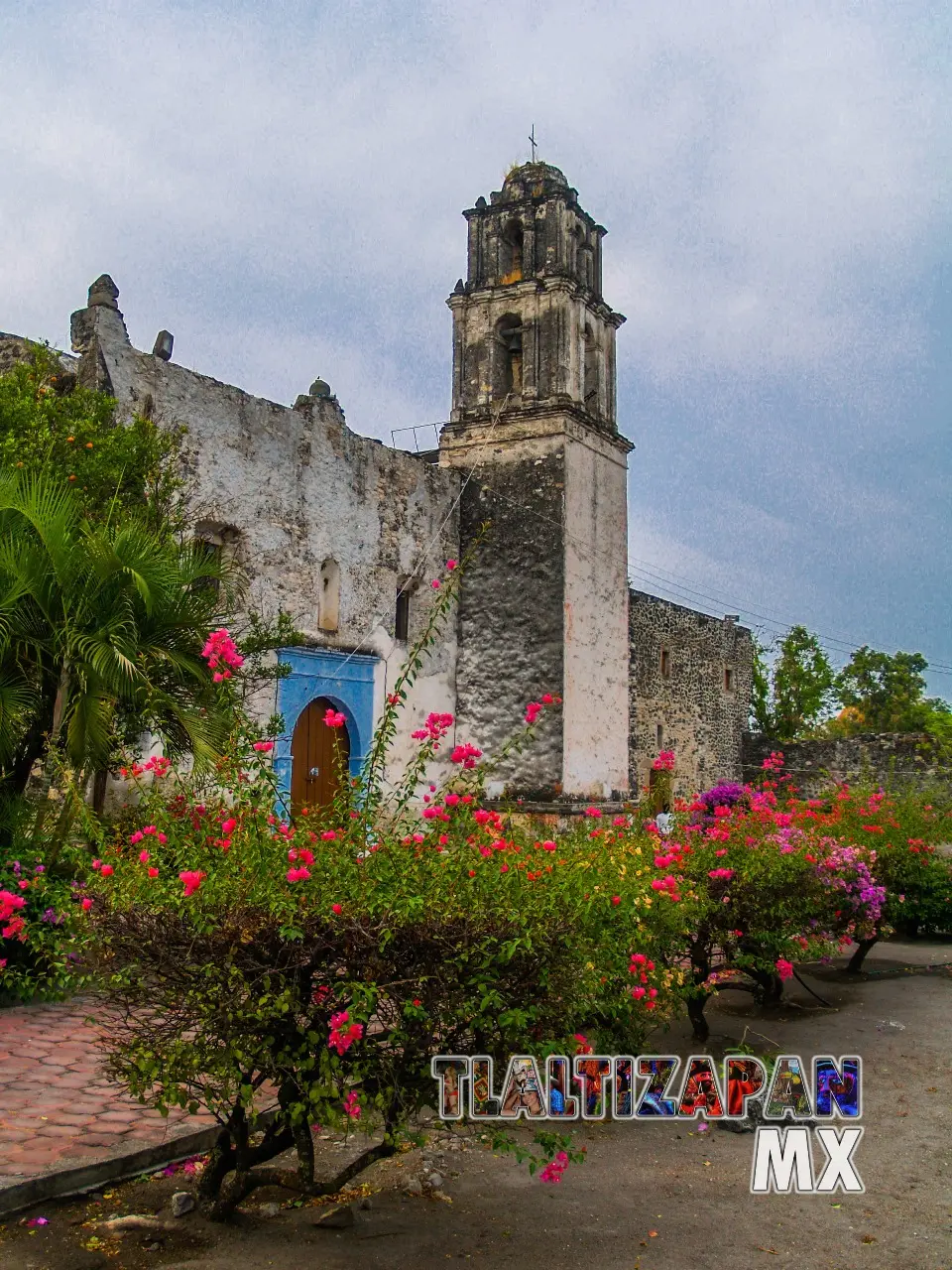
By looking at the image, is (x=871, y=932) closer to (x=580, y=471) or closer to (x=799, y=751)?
(x=580, y=471)

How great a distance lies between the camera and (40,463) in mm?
7387

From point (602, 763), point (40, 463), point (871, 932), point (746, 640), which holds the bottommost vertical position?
point (871, 932)

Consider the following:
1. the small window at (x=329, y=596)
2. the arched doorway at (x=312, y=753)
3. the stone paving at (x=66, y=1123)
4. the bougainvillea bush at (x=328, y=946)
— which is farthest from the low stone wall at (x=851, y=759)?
the bougainvillea bush at (x=328, y=946)

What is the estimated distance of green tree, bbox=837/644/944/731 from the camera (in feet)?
121

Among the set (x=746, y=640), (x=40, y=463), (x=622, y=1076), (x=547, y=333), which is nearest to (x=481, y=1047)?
(x=622, y=1076)

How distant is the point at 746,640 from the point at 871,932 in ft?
56.0

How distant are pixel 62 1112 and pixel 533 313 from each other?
13.5m

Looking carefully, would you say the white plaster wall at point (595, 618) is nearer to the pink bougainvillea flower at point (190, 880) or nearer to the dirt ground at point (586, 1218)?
the dirt ground at point (586, 1218)

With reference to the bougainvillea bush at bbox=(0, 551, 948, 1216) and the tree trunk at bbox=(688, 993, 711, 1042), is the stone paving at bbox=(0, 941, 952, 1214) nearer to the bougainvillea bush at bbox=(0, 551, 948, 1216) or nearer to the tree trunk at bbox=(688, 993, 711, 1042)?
the bougainvillea bush at bbox=(0, 551, 948, 1216)

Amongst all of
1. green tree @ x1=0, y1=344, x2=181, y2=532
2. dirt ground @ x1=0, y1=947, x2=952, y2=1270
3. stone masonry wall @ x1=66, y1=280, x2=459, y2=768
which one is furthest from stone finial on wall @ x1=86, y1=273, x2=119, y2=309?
dirt ground @ x1=0, y1=947, x2=952, y2=1270

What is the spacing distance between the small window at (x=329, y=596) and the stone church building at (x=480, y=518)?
0.02m

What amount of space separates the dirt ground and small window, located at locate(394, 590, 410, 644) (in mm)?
9872

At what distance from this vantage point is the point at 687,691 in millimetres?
22031

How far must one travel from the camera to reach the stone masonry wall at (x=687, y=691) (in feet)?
67.5
